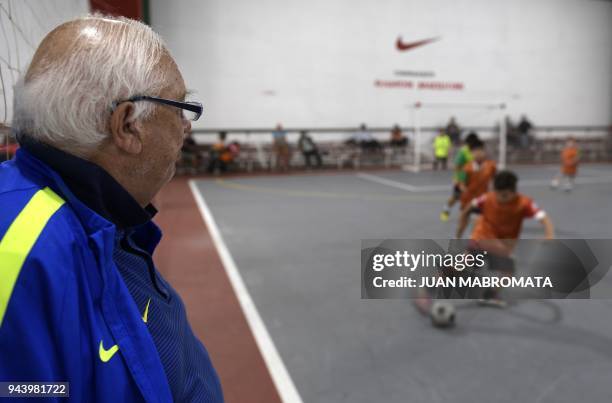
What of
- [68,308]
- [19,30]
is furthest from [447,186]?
[68,308]

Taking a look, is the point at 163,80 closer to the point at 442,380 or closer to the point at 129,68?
the point at 129,68

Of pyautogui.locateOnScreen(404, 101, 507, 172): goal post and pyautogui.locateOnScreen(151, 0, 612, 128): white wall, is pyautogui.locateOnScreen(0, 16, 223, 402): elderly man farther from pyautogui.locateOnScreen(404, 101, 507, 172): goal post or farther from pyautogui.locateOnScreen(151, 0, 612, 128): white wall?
pyautogui.locateOnScreen(404, 101, 507, 172): goal post

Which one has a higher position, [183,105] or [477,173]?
[183,105]

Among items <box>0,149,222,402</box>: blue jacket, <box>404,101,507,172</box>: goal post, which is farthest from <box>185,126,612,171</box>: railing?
<box>0,149,222,402</box>: blue jacket

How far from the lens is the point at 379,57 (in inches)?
723

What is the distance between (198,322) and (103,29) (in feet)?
10.3

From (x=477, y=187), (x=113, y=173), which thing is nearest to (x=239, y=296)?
(x=113, y=173)

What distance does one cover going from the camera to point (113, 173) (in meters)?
1.07

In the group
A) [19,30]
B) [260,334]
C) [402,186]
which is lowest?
[260,334]

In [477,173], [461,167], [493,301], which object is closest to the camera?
[493,301]

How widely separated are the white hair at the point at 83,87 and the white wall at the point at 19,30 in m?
0.64

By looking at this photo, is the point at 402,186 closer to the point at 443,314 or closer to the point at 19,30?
the point at 443,314

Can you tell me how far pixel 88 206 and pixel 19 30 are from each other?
1.21 meters

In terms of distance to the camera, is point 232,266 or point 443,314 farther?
point 232,266
